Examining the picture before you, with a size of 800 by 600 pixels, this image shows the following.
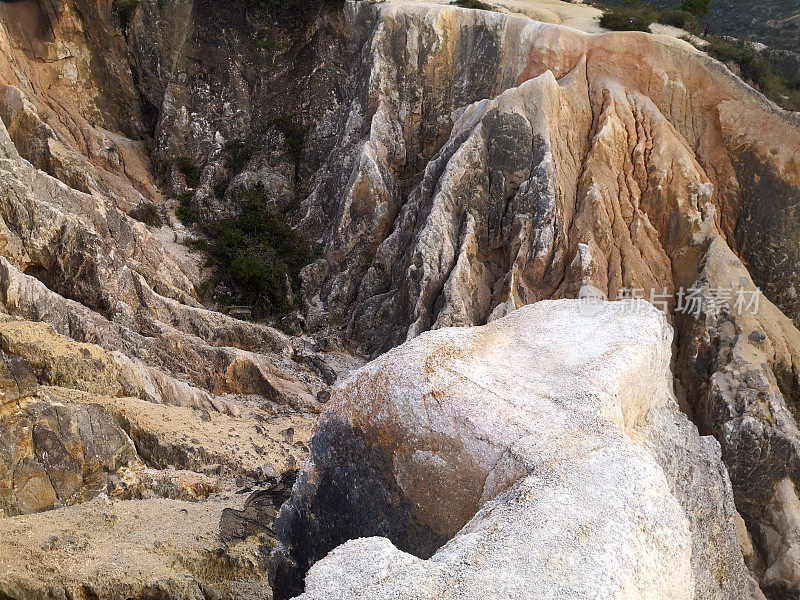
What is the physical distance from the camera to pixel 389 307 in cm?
1725

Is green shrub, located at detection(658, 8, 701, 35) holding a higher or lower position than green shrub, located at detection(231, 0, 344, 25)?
higher

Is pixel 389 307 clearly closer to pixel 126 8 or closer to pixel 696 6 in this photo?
pixel 126 8

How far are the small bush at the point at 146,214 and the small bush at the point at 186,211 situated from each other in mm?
861

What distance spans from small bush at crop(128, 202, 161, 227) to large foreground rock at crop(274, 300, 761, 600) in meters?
14.0

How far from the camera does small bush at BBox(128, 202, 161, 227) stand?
19.3 m

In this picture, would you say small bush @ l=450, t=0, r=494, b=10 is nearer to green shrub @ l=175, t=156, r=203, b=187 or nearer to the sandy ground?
green shrub @ l=175, t=156, r=203, b=187

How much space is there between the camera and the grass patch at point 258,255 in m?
18.4

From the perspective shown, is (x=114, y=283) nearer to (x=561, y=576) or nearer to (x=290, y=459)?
(x=290, y=459)

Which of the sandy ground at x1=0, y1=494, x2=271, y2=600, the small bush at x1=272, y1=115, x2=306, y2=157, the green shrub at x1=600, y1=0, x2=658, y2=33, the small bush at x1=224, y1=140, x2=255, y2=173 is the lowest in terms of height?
the sandy ground at x1=0, y1=494, x2=271, y2=600

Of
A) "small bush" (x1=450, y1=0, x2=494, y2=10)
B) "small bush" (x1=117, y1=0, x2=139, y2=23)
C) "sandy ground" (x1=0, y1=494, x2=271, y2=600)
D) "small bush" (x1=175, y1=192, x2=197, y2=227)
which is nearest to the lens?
"sandy ground" (x1=0, y1=494, x2=271, y2=600)

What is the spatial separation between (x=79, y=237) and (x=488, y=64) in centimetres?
1259

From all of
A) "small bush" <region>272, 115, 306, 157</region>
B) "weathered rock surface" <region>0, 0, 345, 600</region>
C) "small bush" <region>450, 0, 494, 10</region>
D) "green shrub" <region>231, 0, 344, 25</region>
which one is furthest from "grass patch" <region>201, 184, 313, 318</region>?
"small bush" <region>450, 0, 494, 10</region>

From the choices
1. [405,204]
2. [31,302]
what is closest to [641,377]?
[31,302]

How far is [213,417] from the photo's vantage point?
41.7 ft
